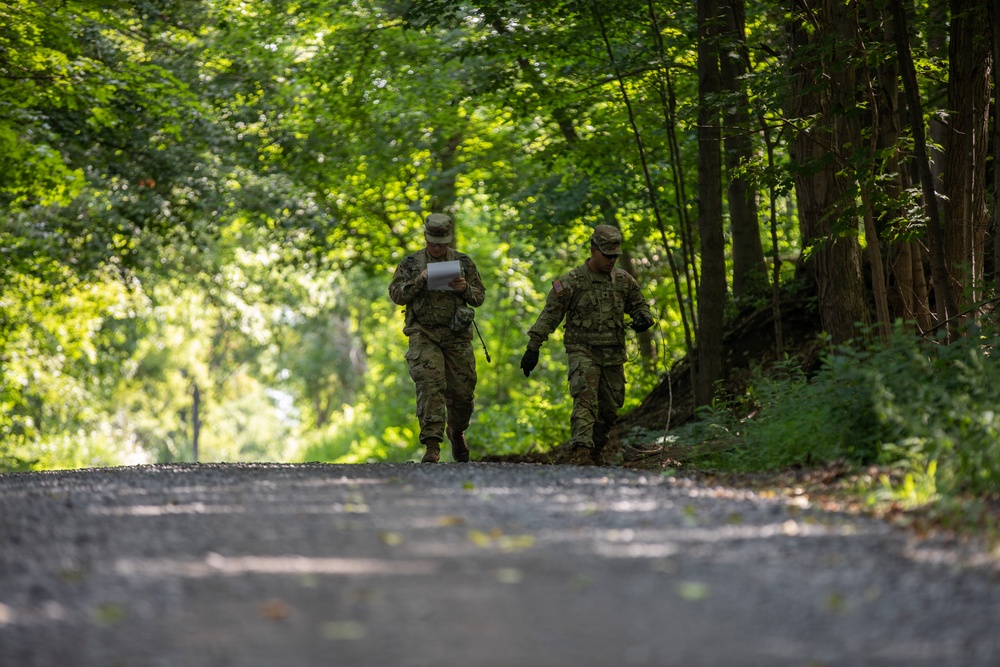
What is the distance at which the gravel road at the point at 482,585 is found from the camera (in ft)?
12.2

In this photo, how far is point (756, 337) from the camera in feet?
49.0

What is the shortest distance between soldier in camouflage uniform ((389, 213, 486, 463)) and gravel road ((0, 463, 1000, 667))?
4478 mm

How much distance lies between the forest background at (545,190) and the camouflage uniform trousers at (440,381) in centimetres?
199

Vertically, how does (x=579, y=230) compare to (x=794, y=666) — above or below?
above

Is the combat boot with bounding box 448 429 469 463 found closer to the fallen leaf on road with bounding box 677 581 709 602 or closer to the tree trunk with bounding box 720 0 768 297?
the tree trunk with bounding box 720 0 768 297

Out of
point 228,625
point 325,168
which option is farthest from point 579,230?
point 228,625

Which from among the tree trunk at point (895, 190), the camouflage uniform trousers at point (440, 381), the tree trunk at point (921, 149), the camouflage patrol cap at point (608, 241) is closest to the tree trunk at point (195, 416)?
the camouflage uniform trousers at point (440, 381)

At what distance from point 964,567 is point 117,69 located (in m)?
14.6

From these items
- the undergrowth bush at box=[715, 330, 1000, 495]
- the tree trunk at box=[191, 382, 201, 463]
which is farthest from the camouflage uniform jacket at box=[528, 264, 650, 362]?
the tree trunk at box=[191, 382, 201, 463]

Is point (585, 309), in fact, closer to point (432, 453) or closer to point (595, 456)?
point (595, 456)

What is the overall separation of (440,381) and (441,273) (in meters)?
1.02

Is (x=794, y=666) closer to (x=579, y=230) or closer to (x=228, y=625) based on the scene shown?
(x=228, y=625)

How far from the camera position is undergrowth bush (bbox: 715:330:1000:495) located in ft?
21.0

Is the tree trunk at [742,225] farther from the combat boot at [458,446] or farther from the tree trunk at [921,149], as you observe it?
the combat boot at [458,446]
